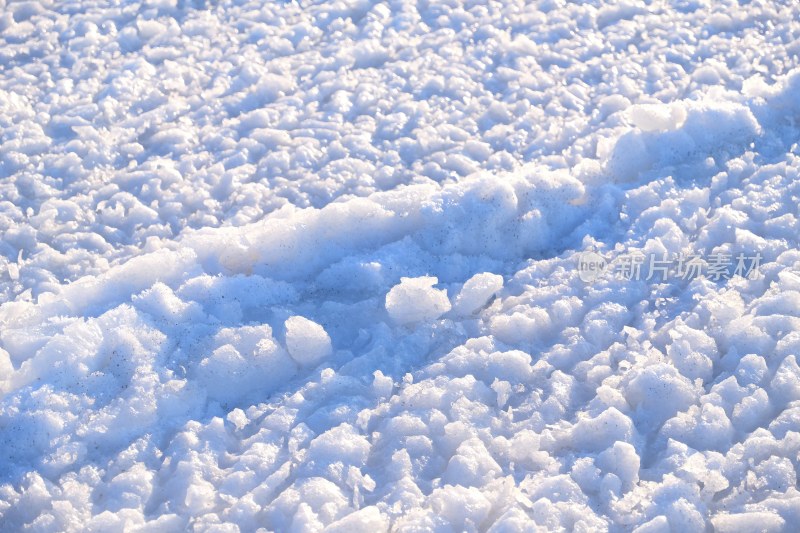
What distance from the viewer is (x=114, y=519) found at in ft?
7.92

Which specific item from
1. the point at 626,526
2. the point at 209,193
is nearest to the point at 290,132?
the point at 209,193

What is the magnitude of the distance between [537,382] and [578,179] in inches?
43.4

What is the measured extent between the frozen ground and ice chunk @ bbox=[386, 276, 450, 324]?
12mm

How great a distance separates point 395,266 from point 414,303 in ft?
0.81

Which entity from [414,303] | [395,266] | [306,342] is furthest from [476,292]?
[306,342]

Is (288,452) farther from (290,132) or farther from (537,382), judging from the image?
(290,132)

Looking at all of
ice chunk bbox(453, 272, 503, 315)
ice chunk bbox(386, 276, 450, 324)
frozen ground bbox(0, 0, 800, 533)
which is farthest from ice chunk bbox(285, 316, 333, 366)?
ice chunk bbox(453, 272, 503, 315)

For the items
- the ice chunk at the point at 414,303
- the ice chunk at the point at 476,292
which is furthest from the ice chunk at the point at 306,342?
the ice chunk at the point at 476,292

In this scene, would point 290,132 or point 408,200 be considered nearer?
point 408,200

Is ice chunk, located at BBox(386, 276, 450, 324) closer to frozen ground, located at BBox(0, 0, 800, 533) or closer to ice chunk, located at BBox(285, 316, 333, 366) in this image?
frozen ground, located at BBox(0, 0, 800, 533)

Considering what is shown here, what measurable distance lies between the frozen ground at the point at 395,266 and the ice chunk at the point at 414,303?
1 cm

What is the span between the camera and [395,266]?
323cm

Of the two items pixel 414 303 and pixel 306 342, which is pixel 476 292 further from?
pixel 306 342

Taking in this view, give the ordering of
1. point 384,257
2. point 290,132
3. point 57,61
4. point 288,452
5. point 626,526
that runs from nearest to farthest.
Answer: point 626,526, point 288,452, point 384,257, point 290,132, point 57,61
